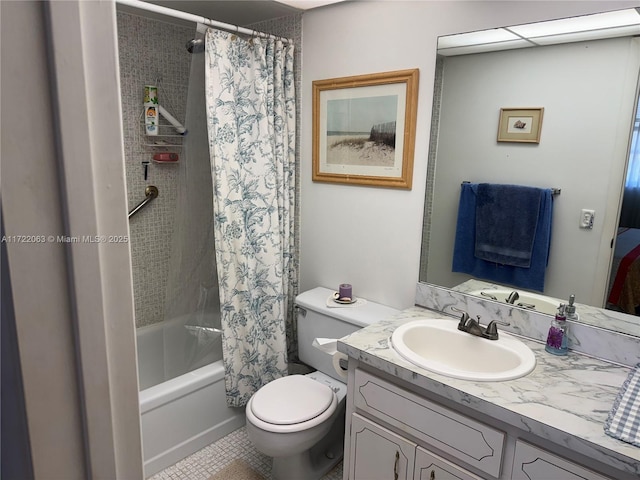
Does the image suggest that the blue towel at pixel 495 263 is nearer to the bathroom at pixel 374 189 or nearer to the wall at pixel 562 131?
the wall at pixel 562 131

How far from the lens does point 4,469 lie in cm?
36

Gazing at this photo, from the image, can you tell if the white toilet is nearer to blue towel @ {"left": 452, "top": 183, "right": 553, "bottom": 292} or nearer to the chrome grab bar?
blue towel @ {"left": 452, "top": 183, "right": 553, "bottom": 292}

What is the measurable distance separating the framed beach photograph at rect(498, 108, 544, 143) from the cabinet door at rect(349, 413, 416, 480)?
4.11 ft

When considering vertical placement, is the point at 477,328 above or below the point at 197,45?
below

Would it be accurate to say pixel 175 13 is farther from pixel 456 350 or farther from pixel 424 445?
pixel 424 445

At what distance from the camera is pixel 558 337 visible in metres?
1.55

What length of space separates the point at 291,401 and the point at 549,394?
106cm

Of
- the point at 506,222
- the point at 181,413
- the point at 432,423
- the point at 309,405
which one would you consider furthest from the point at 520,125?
the point at 181,413

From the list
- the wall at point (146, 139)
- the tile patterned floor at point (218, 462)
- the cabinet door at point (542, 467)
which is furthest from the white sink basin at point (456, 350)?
the wall at point (146, 139)

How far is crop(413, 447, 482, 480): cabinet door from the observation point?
136 centimetres

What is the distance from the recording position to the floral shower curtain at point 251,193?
2.07 metres

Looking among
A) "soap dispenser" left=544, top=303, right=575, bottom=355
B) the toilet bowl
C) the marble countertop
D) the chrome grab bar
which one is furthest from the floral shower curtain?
"soap dispenser" left=544, top=303, right=575, bottom=355

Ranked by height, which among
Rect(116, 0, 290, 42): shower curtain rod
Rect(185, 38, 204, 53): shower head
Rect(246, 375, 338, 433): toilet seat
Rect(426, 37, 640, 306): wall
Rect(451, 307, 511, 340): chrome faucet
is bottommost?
Rect(246, 375, 338, 433): toilet seat

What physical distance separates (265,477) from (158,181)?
1830 mm
